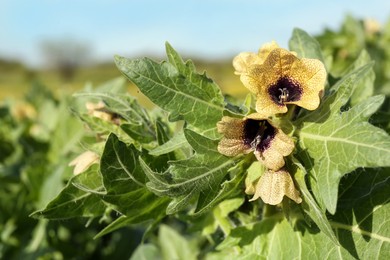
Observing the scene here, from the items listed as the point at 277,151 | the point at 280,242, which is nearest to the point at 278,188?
the point at 277,151

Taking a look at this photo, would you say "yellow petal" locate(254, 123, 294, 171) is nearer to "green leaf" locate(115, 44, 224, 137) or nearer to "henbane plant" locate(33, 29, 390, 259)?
"henbane plant" locate(33, 29, 390, 259)

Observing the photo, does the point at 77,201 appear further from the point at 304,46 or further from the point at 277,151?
the point at 304,46

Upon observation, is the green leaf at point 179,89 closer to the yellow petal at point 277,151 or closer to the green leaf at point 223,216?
the yellow petal at point 277,151

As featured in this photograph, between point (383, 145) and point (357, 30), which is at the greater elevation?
point (383, 145)

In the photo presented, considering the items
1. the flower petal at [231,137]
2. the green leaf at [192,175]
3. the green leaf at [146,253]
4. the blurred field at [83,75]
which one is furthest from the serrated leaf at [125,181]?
the blurred field at [83,75]

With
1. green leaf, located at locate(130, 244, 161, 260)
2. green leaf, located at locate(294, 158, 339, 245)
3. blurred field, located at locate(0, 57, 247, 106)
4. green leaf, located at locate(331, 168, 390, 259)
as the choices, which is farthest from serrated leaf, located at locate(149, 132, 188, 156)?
blurred field, located at locate(0, 57, 247, 106)

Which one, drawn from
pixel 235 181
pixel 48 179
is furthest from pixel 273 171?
pixel 48 179

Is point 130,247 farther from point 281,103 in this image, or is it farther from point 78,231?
point 281,103
